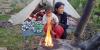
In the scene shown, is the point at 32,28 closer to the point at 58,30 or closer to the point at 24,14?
the point at 24,14

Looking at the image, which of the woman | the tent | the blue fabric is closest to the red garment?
the woman

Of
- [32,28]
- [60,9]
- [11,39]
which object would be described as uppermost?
[60,9]

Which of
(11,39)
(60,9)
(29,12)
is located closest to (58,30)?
(60,9)

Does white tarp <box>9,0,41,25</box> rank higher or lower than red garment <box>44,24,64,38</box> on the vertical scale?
higher

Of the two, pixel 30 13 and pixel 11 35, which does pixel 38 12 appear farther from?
pixel 11 35

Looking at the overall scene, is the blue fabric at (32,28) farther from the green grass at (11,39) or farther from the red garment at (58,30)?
the red garment at (58,30)

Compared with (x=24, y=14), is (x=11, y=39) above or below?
below

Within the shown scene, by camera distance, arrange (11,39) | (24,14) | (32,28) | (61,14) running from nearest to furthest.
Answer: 1. (61,14)
2. (11,39)
3. (32,28)
4. (24,14)

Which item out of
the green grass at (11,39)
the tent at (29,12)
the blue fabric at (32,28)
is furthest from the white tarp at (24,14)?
the green grass at (11,39)

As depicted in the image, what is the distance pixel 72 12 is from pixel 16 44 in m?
1.89

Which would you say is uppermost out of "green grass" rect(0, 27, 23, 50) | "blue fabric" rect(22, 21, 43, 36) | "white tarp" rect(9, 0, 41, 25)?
"white tarp" rect(9, 0, 41, 25)

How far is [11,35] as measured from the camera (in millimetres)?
7121

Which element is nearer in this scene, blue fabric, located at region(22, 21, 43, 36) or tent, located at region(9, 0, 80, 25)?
blue fabric, located at region(22, 21, 43, 36)

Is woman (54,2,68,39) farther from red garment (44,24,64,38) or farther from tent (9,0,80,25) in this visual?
tent (9,0,80,25)
